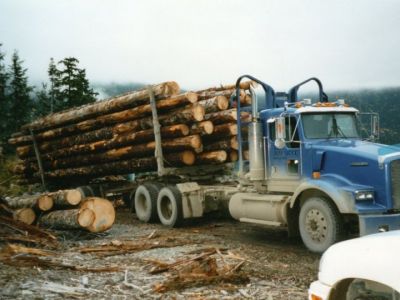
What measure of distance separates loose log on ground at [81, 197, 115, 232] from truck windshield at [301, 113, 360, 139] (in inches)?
186

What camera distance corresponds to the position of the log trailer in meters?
8.52

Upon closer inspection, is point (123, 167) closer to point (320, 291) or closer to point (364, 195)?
point (364, 195)

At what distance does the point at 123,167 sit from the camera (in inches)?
618

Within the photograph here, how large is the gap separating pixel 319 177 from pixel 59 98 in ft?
138

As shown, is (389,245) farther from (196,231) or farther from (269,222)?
(196,231)

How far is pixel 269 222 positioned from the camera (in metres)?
10.3

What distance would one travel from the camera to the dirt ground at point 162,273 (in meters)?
5.99

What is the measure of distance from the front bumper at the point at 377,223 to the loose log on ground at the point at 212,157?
5.37m

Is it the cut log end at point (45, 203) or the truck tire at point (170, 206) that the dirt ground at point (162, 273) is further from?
the cut log end at point (45, 203)

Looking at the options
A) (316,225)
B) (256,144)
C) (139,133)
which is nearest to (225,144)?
(256,144)

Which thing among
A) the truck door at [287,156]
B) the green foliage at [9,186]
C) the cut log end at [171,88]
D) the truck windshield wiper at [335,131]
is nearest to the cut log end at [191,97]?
the cut log end at [171,88]

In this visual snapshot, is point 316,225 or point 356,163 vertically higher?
point 356,163

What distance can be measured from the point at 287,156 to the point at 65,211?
5.12 m

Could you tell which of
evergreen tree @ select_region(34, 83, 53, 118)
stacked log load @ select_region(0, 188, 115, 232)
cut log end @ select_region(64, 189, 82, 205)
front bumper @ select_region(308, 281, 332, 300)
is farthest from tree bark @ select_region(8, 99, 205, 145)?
evergreen tree @ select_region(34, 83, 53, 118)
